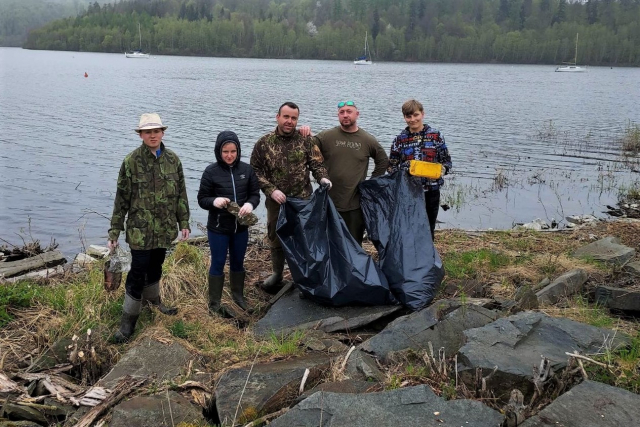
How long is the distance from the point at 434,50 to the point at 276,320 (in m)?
116

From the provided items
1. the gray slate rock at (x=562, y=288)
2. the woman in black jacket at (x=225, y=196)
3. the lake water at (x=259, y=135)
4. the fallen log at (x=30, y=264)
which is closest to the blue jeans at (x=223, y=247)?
the woman in black jacket at (x=225, y=196)

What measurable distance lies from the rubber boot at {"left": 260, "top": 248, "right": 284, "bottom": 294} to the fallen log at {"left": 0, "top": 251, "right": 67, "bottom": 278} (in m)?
3.47

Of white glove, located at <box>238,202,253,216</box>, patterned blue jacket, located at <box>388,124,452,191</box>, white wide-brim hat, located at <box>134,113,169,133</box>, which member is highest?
white wide-brim hat, located at <box>134,113,169,133</box>

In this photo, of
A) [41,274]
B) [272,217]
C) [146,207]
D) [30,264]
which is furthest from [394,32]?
[146,207]

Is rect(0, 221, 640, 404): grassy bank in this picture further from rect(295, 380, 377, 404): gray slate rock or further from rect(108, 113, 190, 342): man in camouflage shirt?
rect(108, 113, 190, 342): man in camouflage shirt

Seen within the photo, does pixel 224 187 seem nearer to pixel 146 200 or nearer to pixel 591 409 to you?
pixel 146 200

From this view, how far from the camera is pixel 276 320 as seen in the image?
5309 mm

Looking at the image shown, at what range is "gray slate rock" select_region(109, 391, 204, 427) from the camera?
326 cm

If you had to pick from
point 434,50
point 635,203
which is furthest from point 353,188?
point 434,50

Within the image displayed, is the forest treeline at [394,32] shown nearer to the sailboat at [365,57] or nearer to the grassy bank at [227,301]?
the sailboat at [365,57]

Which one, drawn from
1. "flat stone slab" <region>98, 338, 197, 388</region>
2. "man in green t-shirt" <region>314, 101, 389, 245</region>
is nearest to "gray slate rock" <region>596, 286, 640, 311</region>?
"man in green t-shirt" <region>314, 101, 389, 245</region>

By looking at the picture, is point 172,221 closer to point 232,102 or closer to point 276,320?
point 276,320

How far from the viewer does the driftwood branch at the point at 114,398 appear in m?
3.38

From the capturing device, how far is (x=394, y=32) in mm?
122938
